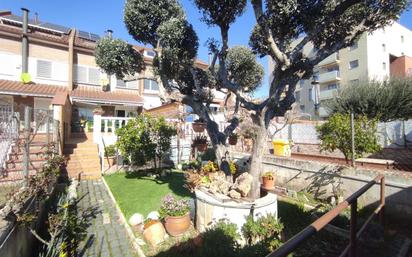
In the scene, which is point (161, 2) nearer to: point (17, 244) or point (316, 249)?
point (17, 244)

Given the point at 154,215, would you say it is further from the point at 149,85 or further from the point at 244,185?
the point at 149,85

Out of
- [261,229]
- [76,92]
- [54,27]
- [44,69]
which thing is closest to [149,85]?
[76,92]

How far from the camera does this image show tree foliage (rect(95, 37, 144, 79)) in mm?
9367

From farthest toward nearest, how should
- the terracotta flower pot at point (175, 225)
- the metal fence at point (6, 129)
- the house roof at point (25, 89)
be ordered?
the house roof at point (25, 89) → the metal fence at point (6, 129) → the terracotta flower pot at point (175, 225)

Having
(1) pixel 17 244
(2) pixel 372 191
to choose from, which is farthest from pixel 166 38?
(2) pixel 372 191

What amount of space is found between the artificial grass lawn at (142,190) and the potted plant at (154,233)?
122 cm

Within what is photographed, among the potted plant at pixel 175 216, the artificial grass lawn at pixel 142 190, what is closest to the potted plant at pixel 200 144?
the artificial grass lawn at pixel 142 190

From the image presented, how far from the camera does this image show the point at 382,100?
1755 cm

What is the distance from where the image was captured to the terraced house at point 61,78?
1798cm

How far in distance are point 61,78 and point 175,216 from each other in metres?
18.9

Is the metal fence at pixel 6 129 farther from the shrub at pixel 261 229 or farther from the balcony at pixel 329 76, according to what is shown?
the balcony at pixel 329 76

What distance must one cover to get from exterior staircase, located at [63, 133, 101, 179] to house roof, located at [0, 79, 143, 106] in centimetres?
505

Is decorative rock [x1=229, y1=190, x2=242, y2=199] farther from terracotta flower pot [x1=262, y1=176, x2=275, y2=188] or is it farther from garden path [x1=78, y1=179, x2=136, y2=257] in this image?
terracotta flower pot [x1=262, y1=176, x2=275, y2=188]

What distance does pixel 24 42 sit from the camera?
1848 cm
